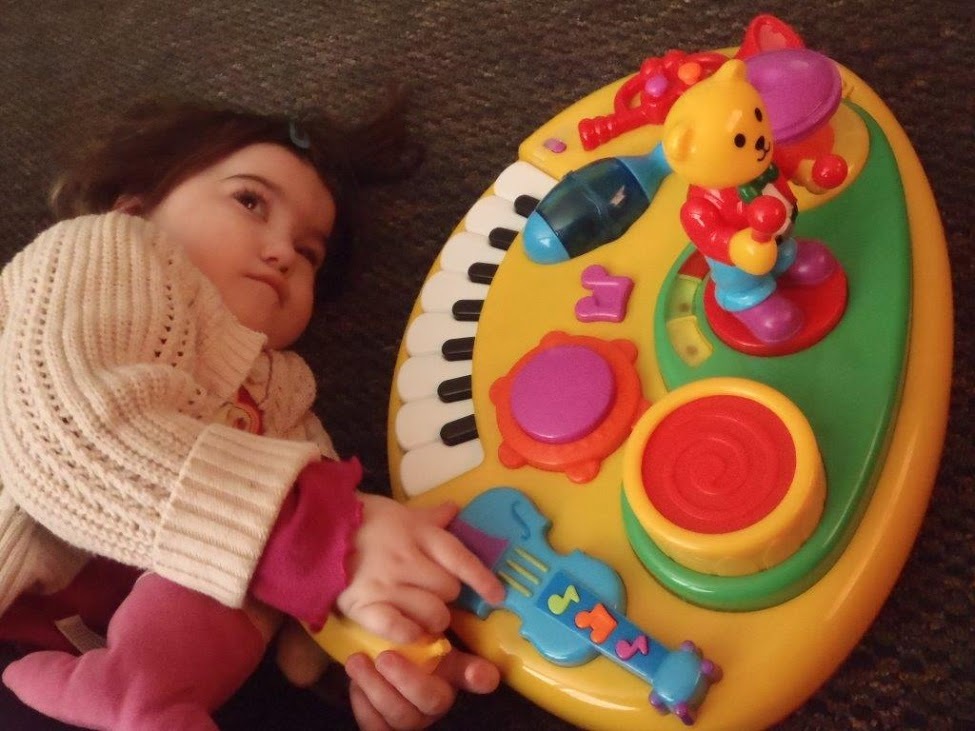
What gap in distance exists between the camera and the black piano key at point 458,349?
699 millimetres

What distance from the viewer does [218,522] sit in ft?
1.82

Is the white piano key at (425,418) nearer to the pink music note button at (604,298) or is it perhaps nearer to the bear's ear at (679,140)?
the pink music note button at (604,298)

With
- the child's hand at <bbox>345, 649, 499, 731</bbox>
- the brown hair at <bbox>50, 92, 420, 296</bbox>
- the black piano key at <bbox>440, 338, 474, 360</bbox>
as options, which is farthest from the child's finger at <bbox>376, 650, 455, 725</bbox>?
the brown hair at <bbox>50, 92, 420, 296</bbox>

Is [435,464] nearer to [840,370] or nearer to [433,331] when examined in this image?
[433,331]

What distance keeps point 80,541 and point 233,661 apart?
0.38ft

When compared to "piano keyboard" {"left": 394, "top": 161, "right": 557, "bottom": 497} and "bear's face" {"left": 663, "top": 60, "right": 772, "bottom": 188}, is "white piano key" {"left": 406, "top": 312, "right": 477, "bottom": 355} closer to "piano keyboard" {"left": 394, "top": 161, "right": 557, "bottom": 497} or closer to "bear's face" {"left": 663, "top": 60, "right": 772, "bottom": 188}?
"piano keyboard" {"left": 394, "top": 161, "right": 557, "bottom": 497}

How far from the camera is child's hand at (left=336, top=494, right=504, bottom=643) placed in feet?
1.82

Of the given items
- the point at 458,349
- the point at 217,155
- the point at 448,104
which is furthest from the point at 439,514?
the point at 448,104

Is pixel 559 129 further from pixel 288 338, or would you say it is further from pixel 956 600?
pixel 956 600

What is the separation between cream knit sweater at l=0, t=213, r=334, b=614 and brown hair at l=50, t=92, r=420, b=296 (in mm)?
183

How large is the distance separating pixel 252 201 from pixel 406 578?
0.39 m

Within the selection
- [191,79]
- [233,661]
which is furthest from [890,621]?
[191,79]

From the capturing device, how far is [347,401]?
0.86m

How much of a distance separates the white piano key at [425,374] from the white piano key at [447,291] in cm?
5
